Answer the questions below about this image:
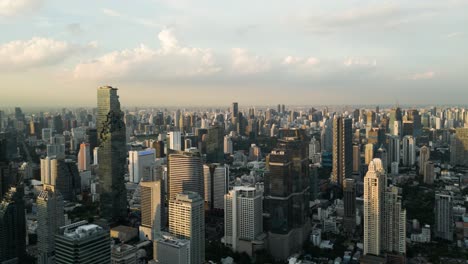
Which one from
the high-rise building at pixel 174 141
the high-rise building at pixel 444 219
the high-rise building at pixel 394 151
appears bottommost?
the high-rise building at pixel 444 219

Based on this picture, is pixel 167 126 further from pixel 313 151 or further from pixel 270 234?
pixel 270 234

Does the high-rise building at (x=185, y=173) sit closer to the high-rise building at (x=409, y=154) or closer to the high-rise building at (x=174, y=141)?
the high-rise building at (x=174, y=141)

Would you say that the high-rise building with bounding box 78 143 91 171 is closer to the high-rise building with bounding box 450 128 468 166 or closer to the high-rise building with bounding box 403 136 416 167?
the high-rise building with bounding box 403 136 416 167

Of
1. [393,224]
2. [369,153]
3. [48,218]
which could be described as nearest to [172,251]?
[48,218]

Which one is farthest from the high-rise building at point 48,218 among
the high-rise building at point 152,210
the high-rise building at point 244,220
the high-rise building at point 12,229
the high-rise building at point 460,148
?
the high-rise building at point 460,148

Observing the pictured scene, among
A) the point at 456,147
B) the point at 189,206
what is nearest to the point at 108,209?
the point at 189,206
